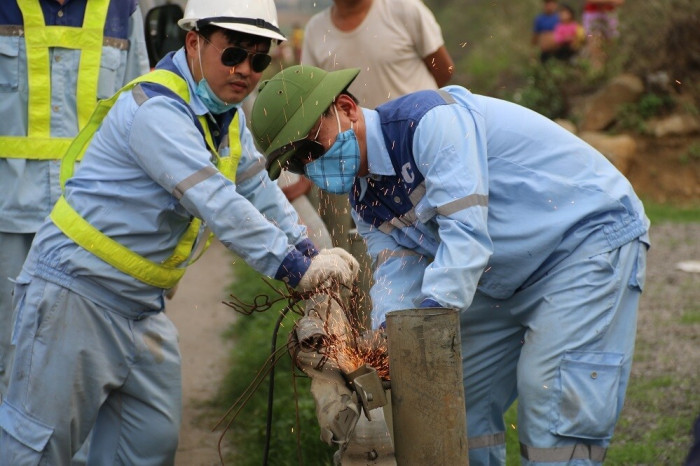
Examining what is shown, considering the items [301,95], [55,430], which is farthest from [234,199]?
[55,430]

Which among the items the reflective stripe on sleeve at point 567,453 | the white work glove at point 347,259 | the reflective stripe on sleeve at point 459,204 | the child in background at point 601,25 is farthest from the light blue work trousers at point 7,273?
the child in background at point 601,25

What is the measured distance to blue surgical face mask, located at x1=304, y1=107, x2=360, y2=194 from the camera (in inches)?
154

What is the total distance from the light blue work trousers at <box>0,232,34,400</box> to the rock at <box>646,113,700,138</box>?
28.9ft

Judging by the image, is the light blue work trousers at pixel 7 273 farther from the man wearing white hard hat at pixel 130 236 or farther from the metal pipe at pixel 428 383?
the metal pipe at pixel 428 383

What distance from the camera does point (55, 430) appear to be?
427 cm

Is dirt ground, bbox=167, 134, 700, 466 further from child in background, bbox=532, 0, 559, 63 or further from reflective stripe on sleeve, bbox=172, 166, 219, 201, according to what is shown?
child in background, bbox=532, 0, 559, 63

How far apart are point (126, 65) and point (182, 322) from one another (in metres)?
4.05

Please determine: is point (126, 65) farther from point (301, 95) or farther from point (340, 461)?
point (340, 461)

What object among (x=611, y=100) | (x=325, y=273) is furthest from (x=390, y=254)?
(x=611, y=100)

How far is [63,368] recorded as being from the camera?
425cm

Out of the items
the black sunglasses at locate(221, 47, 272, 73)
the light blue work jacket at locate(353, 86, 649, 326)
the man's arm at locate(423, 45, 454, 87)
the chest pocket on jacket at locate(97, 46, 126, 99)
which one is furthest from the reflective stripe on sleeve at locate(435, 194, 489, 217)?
the man's arm at locate(423, 45, 454, 87)

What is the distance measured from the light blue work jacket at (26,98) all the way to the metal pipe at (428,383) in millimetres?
2371

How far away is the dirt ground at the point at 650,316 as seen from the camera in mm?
6371

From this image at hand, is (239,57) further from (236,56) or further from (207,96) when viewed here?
(207,96)
